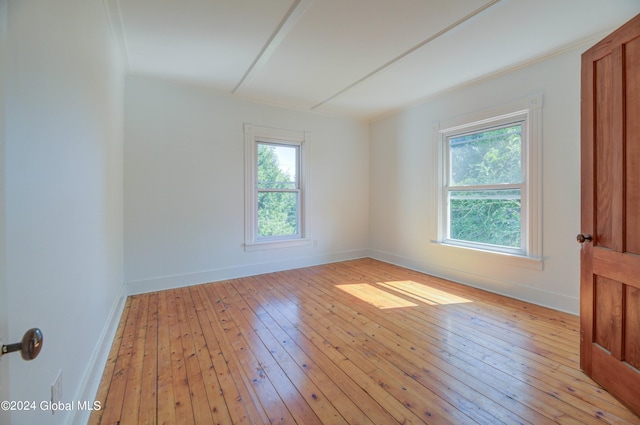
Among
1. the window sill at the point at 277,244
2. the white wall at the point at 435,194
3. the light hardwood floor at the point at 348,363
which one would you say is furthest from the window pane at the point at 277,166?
the light hardwood floor at the point at 348,363

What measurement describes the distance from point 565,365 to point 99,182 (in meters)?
3.57

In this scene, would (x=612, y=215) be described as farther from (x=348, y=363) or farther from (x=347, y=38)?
(x=347, y=38)

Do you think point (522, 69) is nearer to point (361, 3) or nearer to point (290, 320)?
point (361, 3)

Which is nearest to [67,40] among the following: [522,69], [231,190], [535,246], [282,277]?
[231,190]

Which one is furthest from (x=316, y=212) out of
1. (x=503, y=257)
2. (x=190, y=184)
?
(x=503, y=257)

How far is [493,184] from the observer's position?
338cm

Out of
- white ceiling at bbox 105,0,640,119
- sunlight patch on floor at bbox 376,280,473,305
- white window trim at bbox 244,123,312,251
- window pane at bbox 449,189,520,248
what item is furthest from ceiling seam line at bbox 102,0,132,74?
window pane at bbox 449,189,520,248

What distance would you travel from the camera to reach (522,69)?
303cm

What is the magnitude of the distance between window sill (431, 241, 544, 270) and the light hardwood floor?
0.43m

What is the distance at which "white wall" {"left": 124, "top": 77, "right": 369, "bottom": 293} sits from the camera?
335 centimetres

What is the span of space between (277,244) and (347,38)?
116 inches

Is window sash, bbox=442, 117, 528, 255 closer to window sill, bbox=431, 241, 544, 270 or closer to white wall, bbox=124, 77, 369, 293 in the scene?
window sill, bbox=431, 241, 544, 270

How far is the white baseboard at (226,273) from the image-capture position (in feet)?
11.2

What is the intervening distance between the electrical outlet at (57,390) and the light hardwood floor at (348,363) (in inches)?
16.8
